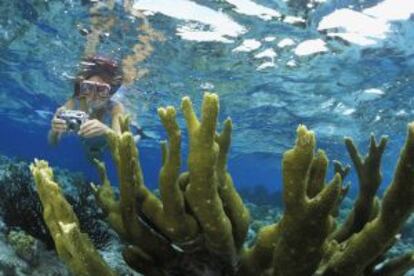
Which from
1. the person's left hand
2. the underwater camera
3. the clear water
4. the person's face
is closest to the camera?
the person's left hand

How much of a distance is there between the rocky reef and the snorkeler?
1222 millimetres

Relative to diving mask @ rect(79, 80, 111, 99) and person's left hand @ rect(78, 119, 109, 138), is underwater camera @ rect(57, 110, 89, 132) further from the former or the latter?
diving mask @ rect(79, 80, 111, 99)

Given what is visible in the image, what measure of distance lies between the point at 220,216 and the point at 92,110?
28.3 ft

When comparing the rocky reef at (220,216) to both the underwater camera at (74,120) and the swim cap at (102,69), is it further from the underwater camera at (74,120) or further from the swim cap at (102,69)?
the swim cap at (102,69)

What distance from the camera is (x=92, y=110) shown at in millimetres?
11102

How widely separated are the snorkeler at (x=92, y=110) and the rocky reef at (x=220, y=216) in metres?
1.22

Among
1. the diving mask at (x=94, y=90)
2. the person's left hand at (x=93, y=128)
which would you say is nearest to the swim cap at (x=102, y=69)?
the diving mask at (x=94, y=90)

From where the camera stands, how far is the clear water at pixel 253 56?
12195 millimetres

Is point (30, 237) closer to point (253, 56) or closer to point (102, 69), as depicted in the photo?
point (253, 56)

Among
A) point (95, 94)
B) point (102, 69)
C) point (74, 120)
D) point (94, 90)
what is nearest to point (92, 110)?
point (95, 94)

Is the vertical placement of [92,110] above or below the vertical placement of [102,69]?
above

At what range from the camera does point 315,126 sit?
A: 2631 centimetres

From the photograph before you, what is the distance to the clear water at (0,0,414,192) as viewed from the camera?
480 inches

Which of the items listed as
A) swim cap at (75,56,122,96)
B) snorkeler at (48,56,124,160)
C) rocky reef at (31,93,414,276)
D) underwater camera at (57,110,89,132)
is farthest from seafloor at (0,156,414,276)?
swim cap at (75,56,122,96)
